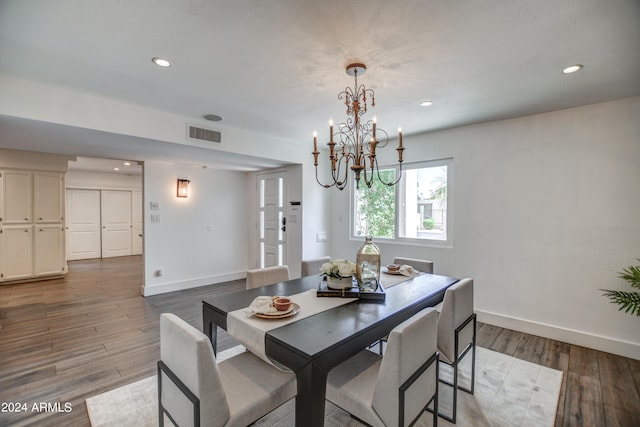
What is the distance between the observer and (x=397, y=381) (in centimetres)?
128

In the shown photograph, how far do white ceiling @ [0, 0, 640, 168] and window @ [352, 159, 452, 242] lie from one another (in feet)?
3.88

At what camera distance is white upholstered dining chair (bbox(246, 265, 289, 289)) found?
2.48m

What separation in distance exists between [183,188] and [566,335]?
5668 mm

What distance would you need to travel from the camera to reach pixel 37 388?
220 cm

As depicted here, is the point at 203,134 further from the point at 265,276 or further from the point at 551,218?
the point at 551,218

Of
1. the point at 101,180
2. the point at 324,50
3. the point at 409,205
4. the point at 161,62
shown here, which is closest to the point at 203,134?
the point at 161,62

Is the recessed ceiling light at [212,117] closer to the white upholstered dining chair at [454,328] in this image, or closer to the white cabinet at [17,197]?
the white upholstered dining chair at [454,328]

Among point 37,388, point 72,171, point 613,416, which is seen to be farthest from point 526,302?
point 72,171

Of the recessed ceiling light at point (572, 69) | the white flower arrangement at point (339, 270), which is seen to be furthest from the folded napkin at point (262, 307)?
the recessed ceiling light at point (572, 69)

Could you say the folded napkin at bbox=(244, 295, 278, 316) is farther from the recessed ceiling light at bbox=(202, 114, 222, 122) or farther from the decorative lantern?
the recessed ceiling light at bbox=(202, 114, 222, 122)

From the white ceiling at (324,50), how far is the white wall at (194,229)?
1999 millimetres

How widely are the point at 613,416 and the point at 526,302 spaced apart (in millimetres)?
1424

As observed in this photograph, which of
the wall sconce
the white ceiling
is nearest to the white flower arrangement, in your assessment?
the white ceiling

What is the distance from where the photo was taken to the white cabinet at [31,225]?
5094mm
